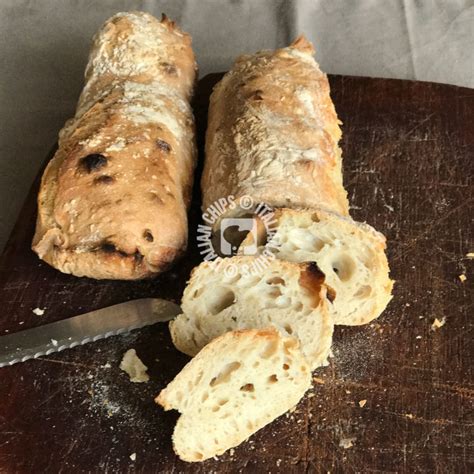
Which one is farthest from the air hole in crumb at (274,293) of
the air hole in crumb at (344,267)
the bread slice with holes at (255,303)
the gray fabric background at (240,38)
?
the gray fabric background at (240,38)

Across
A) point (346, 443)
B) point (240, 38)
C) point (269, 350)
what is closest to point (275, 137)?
point (269, 350)

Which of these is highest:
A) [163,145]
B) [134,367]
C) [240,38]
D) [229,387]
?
[163,145]

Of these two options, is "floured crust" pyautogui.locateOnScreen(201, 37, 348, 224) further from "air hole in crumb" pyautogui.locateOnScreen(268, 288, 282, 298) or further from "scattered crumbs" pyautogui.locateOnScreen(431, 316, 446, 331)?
"scattered crumbs" pyautogui.locateOnScreen(431, 316, 446, 331)

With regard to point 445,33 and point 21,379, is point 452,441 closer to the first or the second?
point 21,379

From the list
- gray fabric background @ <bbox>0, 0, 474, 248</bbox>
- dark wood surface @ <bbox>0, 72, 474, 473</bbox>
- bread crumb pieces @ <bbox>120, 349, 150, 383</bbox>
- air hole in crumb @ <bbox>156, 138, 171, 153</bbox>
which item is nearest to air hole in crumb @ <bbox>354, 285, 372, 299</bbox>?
dark wood surface @ <bbox>0, 72, 474, 473</bbox>

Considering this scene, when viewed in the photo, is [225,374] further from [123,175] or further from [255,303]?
[123,175]

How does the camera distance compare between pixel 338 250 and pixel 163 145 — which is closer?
pixel 338 250
